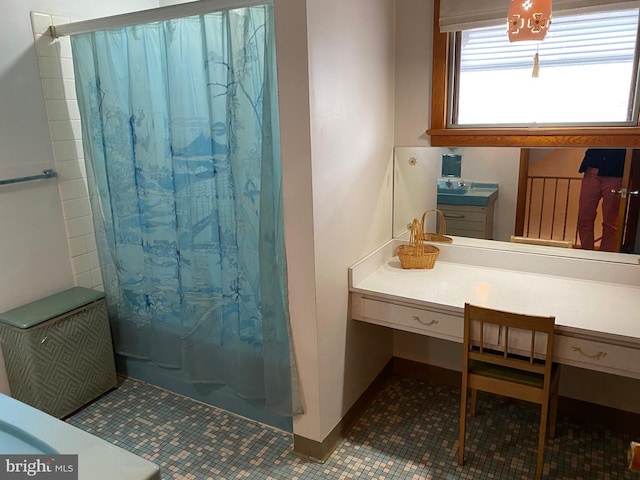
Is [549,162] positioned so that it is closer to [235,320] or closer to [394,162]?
[394,162]

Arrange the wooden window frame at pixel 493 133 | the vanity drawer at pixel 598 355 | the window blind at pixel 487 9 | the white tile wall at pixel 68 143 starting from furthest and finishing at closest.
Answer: the white tile wall at pixel 68 143 → the wooden window frame at pixel 493 133 → the window blind at pixel 487 9 → the vanity drawer at pixel 598 355

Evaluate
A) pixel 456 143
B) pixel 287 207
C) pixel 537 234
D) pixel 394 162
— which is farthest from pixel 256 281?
pixel 537 234

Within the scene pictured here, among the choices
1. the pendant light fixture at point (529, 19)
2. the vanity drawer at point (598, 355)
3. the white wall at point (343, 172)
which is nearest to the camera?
the pendant light fixture at point (529, 19)

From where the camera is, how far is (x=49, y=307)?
247cm

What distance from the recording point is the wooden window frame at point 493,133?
2168 millimetres

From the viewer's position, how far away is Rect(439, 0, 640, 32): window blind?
206 centimetres

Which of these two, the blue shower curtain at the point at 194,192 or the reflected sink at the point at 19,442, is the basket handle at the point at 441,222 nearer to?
the blue shower curtain at the point at 194,192

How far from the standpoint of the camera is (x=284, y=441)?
2361 mm

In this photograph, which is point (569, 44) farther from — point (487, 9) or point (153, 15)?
point (153, 15)

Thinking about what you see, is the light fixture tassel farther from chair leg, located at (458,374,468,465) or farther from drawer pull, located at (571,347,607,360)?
chair leg, located at (458,374,468,465)

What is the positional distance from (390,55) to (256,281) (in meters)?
1.32

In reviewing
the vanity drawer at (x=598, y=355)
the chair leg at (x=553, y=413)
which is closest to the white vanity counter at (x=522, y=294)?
the vanity drawer at (x=598, y=355)

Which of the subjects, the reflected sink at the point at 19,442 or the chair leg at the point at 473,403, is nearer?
the reflected sink at the point at 19,442

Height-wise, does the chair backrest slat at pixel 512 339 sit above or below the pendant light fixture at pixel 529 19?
below
